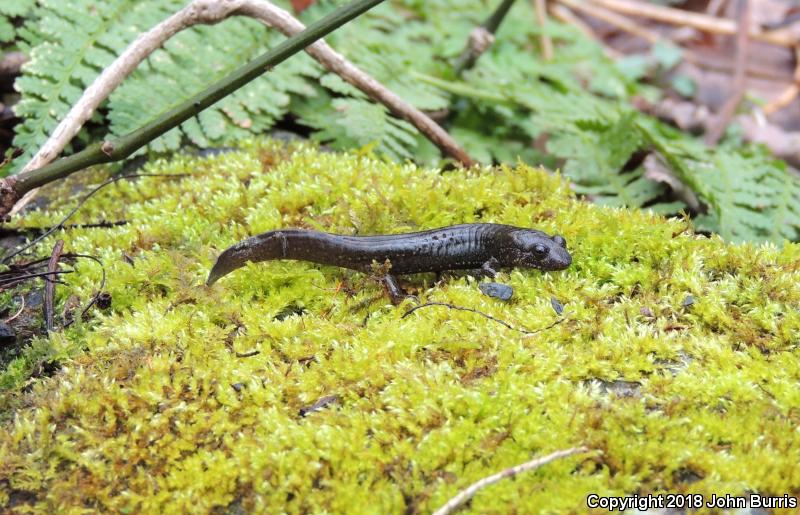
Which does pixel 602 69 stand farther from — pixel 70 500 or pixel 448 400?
pixel 70 500

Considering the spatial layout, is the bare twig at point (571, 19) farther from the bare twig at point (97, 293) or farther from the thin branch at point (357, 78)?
the bare twig at point (97, 293)

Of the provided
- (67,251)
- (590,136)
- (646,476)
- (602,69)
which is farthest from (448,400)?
(602,69)

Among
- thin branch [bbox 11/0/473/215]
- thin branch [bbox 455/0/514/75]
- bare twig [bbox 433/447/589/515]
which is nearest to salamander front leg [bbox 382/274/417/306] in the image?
bare twig [bbox 433/447/589/515]

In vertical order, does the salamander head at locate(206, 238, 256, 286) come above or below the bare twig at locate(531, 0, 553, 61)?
below

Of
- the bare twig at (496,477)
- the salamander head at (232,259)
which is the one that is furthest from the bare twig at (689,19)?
the bare twig at (496,477)

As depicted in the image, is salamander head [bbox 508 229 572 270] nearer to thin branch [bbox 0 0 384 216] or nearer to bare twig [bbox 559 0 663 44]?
thin branch [bbox 0 0 384 216]
